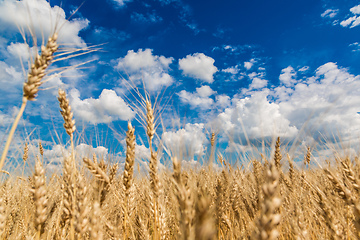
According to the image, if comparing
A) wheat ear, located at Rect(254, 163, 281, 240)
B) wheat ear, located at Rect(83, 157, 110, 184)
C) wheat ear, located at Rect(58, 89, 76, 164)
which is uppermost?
wheat ear, located at Rect(58, 89, 76, 164)

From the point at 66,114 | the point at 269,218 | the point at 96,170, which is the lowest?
the point at 269,218

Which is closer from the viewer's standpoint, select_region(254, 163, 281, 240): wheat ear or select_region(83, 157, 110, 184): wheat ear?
select_region(254, 163, 281, 240): wheat ear

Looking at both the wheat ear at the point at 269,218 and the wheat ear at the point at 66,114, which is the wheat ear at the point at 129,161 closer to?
the wheat ear at the point at 66,114

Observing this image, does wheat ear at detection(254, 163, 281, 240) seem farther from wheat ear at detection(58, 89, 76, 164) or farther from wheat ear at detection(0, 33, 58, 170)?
wheat ear at detection(58, 89, 76, 164)

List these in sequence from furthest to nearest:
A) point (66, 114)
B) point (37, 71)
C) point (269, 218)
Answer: point (66, 114) → point (37, 71) → point (269, 218)

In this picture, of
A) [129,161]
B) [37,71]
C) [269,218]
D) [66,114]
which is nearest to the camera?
[269,218]

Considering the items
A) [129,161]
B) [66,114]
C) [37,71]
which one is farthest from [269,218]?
[66,114]

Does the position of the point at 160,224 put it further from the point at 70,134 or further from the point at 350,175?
the point at 350,175

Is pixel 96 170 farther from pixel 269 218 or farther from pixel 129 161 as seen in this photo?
pixel 269 218

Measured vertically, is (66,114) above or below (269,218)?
above

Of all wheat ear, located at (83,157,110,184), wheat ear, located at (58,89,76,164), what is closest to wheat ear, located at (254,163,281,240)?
wheat ear, located at (83,157,110,184)

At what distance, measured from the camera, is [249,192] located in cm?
324

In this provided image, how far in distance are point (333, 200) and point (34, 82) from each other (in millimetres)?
3593

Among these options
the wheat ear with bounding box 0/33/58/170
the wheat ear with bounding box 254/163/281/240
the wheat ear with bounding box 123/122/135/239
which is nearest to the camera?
the wheat ear with bounding box 254/163/281/240
